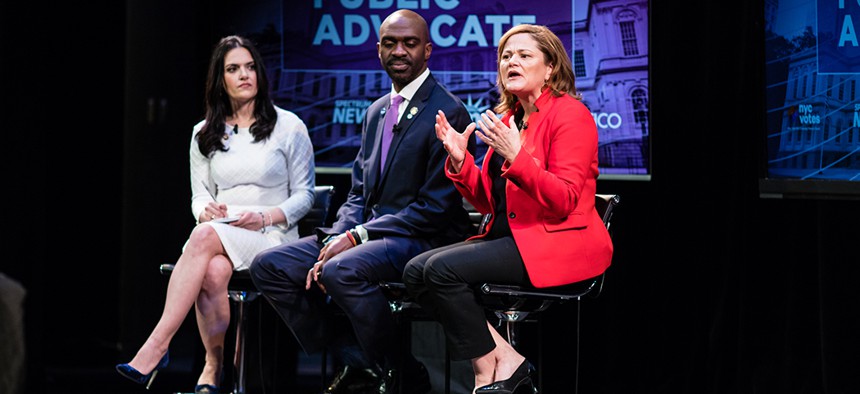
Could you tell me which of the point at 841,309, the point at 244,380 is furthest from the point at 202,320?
the point at 841,309

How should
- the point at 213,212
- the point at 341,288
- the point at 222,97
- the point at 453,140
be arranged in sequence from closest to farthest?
the point at 453,140
the point at 341,288
the point at 213,212
the point at 222,97

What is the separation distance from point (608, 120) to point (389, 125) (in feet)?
3.56

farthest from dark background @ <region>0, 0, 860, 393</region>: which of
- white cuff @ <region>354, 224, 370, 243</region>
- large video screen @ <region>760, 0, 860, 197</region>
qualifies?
white cuff @ <region>354, 224, 370, 243</region>

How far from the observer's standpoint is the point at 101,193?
16.7ft

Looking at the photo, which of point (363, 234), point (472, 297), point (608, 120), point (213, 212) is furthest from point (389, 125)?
point (608, 120)

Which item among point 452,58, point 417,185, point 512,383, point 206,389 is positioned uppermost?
Result: point 452,58

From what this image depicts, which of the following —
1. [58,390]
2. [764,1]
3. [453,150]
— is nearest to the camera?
[453,150]

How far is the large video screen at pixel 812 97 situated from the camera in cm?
375

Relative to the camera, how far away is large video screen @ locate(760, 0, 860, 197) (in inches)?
147

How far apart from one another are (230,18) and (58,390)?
191cm

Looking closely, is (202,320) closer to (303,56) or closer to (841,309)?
(303,56)

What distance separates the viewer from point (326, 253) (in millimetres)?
3566

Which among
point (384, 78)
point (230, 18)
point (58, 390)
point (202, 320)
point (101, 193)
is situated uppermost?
point (230, 18)

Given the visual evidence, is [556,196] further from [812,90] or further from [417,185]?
[812,90]
